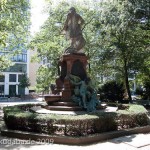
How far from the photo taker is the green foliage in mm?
25594

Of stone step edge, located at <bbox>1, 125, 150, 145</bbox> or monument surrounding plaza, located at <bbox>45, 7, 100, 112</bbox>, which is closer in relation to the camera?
stone step edge, located at <bbox>1, 125, 150, 145</bbox>

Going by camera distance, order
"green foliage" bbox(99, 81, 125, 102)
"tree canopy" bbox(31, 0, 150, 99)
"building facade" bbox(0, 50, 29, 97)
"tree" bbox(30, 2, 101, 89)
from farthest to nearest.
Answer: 1. "building facade" bbox(0, 50, 29, 97)
2. "tree" bbox(30, 2, 101, 89)
3. "green foliage" bbox(99, 81, 125, 102)
4. "tree canopy" bbox(31, 0, 150, 99)

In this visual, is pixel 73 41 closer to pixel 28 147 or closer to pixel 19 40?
pixel 28 147

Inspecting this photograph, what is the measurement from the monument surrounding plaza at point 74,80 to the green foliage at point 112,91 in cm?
1089

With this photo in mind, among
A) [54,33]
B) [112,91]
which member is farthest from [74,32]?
[54,33]

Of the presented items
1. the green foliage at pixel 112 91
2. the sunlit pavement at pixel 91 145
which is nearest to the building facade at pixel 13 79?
the green foliage at pixel 112 91

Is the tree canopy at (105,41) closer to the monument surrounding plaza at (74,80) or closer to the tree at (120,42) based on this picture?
the tree at (120,42)

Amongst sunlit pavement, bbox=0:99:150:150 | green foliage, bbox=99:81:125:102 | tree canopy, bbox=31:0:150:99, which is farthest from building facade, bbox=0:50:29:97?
sunlit pavement, bbox=0:99:150:150

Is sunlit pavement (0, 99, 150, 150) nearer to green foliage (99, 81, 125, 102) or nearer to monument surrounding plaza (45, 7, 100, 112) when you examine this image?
monument surrounding plaza (45, 7, 100, 112)

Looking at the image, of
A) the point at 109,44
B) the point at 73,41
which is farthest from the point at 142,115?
the point at 109,44

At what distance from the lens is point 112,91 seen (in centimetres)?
2572

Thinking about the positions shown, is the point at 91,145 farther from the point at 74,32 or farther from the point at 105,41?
the point at 105,41

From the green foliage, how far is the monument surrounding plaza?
1089 centimetres

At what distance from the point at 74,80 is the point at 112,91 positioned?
1200 cm
